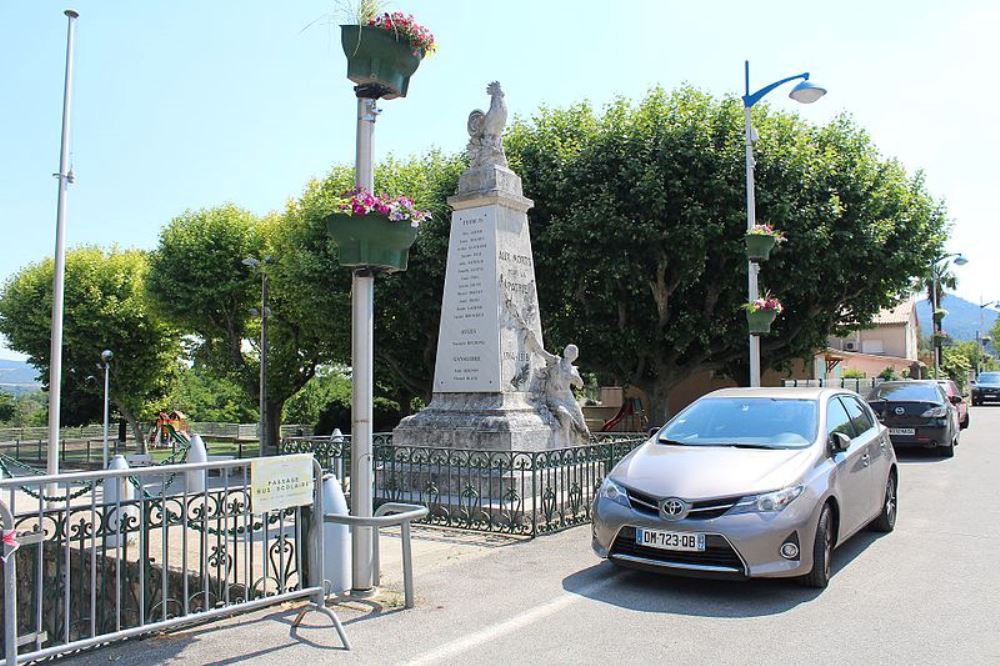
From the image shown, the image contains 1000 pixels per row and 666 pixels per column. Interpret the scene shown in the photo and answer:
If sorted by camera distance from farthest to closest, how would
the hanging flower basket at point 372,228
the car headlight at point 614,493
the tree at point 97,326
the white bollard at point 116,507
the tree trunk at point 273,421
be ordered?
the tree at point 97,326 → the tree trunk at point 273,421 → the car headlight at point 614,493 → the hanging flower basket at point 372,228 → the white bollard at point 116,507

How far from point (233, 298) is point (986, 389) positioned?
1551 inches

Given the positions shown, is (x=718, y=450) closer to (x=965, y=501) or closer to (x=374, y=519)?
(x=374, y=519)

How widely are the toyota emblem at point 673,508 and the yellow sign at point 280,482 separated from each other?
2696mm

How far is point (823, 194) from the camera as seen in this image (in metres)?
20.8

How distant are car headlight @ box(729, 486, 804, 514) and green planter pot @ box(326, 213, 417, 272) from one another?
3141mm

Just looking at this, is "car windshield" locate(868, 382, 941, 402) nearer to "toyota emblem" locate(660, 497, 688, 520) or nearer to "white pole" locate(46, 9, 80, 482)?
"toyota emblem" locate(660, 497, 688, 520)

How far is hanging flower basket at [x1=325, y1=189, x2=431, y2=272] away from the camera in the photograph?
6.01m

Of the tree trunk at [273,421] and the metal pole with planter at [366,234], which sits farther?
the tree trunk at [273,421]

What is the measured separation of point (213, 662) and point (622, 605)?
290 cm

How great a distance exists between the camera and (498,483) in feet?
33.0

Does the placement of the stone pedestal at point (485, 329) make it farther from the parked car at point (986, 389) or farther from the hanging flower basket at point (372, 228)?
the parked car at point (986, 389)

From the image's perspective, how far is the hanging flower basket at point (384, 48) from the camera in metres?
6.11

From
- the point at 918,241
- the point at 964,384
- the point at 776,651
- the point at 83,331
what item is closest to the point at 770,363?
the point at 918,241

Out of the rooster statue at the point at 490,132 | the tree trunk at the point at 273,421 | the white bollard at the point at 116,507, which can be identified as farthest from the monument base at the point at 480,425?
the tree trunk at the point at 273,421
